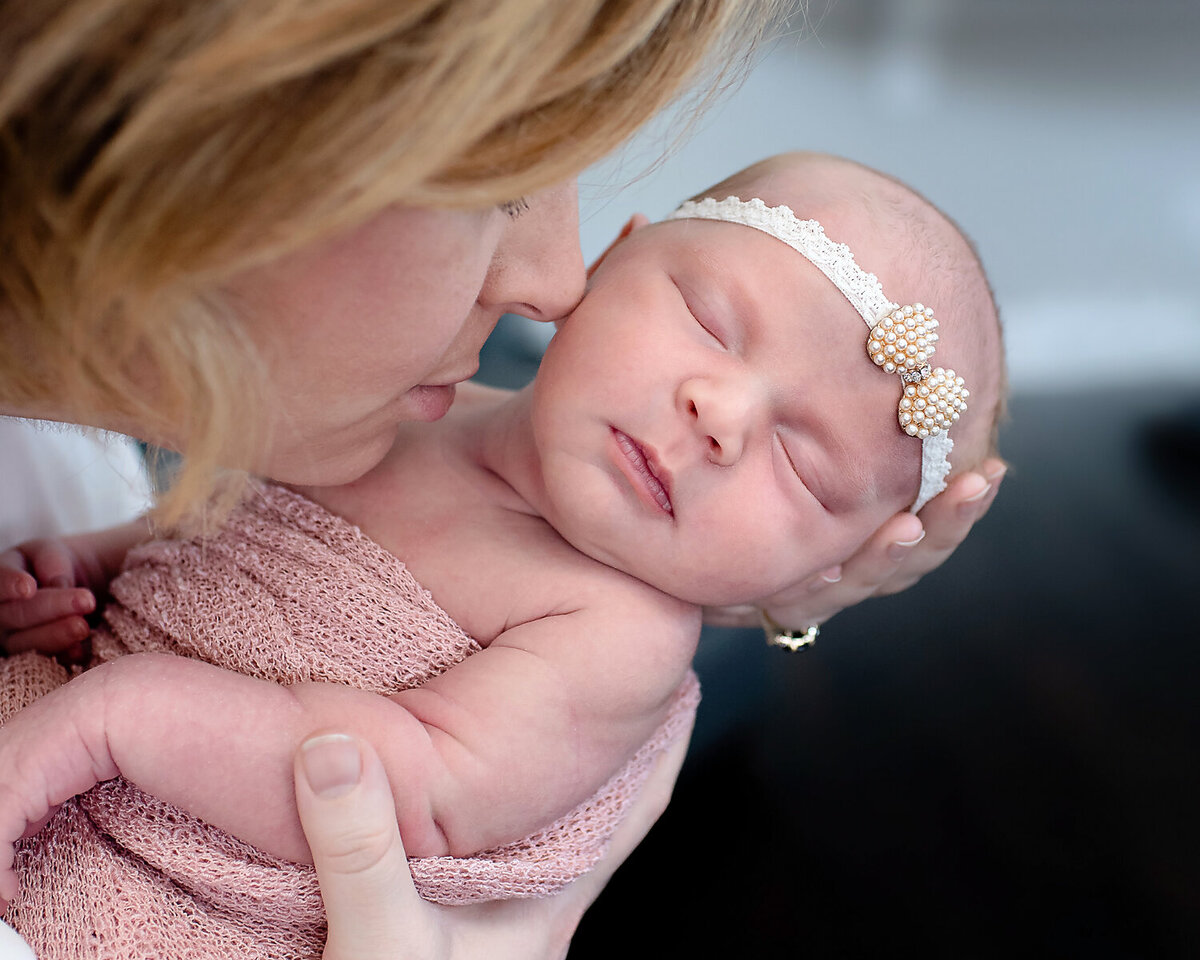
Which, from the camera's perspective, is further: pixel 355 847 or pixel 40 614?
pixel 40 614

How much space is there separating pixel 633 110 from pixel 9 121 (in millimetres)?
425

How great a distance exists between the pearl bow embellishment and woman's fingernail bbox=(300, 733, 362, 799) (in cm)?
66

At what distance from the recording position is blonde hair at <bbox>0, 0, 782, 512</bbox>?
589 mm

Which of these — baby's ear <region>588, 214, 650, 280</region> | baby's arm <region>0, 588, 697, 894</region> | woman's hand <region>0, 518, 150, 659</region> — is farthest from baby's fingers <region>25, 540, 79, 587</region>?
baby's ear <region>588, 214, 650, 280</region>

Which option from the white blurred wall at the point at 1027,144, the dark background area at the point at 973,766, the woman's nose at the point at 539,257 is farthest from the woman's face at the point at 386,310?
the white blurred wall at the point at 1027,144

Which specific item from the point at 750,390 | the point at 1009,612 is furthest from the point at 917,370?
the point at 1009,612

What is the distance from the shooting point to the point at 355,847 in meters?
0.88

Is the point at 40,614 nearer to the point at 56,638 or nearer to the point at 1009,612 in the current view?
the point at 56,638

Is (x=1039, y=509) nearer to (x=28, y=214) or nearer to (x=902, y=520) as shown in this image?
(x=902, y=520)

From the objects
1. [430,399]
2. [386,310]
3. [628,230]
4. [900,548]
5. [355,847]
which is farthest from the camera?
[628,230]

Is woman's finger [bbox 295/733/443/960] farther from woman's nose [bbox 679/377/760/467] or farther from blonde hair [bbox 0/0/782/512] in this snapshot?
woman's nose [bbox 679/377/760/467]

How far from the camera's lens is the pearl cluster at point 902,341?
3.52ft

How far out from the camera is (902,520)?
121 cm

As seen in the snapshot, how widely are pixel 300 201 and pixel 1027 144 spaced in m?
2.73
